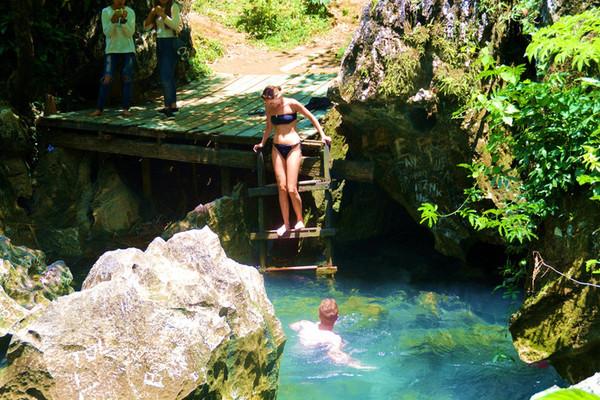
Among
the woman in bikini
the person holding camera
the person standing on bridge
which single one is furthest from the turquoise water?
the person standing on bridge

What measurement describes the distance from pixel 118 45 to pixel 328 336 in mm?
5315

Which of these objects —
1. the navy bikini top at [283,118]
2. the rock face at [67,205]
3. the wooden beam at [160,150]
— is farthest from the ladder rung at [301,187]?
the rock face at [67,205]

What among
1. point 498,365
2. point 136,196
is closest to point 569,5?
point 498,365

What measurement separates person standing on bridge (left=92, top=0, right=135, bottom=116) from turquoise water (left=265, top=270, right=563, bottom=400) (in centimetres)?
357

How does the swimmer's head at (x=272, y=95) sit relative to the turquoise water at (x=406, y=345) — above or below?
above

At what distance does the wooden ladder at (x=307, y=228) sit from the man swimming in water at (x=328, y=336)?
1.58m

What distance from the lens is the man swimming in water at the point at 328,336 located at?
809cm

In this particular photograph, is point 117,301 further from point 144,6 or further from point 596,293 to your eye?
point 144,6

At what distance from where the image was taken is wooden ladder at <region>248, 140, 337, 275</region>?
9.78 m

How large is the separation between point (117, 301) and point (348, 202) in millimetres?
6220

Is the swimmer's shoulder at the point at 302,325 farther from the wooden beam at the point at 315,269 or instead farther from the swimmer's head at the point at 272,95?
the swimmer's head at the point at 272,95

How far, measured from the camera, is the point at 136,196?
11.8m

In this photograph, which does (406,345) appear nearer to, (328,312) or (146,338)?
(328,312)

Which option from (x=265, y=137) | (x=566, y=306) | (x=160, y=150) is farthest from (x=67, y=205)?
(x=566, y=306)
